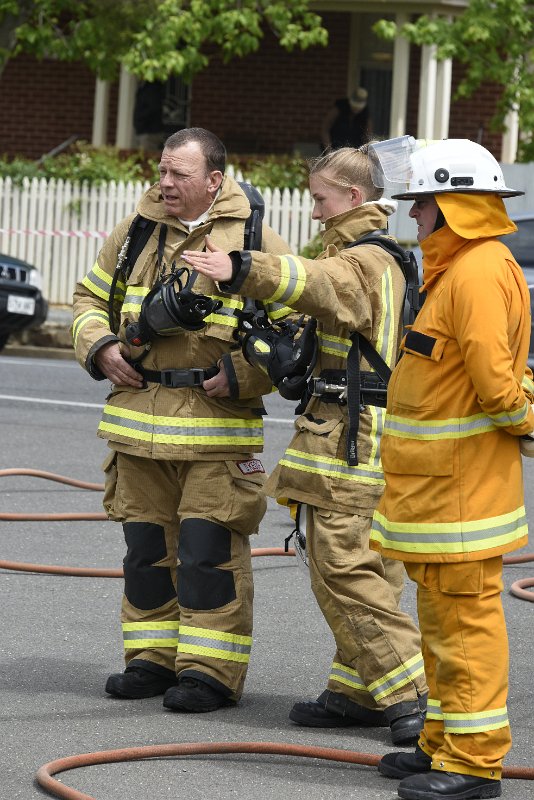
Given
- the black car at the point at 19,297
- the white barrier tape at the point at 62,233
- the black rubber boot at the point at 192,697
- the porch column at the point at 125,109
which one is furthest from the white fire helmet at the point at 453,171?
the porch column at the point at 125,109

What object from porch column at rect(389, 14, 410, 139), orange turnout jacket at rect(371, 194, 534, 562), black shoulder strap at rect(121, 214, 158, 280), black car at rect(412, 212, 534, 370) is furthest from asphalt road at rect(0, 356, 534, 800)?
porch column at rect(389, 14, 410, 139)

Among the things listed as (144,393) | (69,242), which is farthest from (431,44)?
(144,393)

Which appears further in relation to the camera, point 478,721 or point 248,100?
point 248,100

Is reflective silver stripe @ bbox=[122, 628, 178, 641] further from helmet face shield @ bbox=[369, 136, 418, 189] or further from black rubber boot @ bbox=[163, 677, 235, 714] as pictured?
helmet face shield @ bbox=[369, 136, 418, 189]

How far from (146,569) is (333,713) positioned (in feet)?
2.70

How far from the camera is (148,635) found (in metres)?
5.26

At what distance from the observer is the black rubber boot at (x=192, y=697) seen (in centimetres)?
497

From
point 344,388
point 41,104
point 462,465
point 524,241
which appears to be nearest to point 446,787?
point 462,465

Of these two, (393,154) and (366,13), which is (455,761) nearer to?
(393,154)

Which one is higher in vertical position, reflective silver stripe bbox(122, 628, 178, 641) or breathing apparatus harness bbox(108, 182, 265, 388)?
breathing apparatus harness bbox(108, 182, 265, 388)

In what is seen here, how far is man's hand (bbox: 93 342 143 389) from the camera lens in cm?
519

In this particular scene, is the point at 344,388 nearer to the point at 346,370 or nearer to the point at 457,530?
the point at 346,370

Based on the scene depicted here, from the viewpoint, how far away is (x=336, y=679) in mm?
4926

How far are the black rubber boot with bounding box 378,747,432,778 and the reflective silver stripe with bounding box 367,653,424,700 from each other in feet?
1.29
